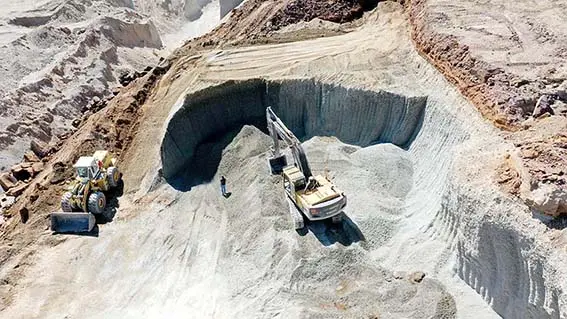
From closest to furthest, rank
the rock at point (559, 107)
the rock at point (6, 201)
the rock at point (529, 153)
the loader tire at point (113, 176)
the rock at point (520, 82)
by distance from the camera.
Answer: the rock at point (529, 153)
the rock at point (559, 107)
the rock at point (520, 82)
the loader tire at point (113, 176)
the rock at point (6, 201)

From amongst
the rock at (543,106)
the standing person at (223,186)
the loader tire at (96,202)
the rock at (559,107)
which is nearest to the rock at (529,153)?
the rock at (543,106)

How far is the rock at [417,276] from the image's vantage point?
12102 mm

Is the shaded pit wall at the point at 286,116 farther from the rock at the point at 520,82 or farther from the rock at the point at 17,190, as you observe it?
the rock at the point at 17,190

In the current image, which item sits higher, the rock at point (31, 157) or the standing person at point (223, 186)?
the rock at point (31, 157)

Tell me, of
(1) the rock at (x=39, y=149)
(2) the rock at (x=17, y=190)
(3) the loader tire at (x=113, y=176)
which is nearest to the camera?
(3) the loader tire at (x=113, y=176)

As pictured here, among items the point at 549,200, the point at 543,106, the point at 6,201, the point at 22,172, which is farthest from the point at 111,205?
A: the point at 543,106

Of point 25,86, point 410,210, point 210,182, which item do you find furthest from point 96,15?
point 410,210

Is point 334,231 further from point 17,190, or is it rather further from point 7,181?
point 7,181

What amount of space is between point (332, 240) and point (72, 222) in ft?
23.2

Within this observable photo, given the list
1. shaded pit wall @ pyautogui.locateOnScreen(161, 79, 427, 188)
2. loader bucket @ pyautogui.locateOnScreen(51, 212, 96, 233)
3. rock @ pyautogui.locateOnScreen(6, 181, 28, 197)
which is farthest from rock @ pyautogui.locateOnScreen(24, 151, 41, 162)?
shaded pit wall @ pyautogui.locateOnScreen(161, 79, 427, 188)

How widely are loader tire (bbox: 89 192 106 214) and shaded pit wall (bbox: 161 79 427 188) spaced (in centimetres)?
198

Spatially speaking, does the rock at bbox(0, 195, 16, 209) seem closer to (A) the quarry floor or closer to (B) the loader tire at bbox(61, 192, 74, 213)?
(B) the loader tire at bbox(61, 192, 74, 213)

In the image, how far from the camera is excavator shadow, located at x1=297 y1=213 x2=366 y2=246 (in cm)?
1322

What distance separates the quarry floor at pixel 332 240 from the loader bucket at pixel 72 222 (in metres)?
0.39
